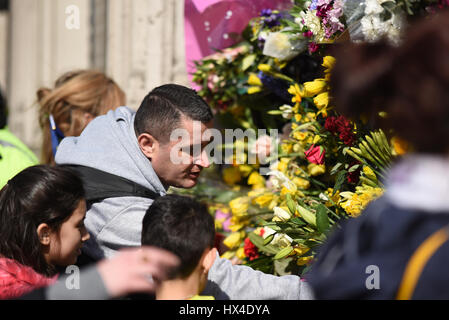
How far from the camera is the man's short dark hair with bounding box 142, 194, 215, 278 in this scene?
1.55 metres

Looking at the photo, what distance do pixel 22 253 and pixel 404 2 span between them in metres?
1.24

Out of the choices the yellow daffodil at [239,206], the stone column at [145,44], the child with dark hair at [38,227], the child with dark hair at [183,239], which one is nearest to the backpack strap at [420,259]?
the child with dark hair at [183,239]

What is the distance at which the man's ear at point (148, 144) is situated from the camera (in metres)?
2.19

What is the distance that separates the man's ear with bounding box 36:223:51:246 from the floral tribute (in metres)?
0.68

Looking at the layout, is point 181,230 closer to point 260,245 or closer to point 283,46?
point 260,245

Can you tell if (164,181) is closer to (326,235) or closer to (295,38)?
(326,235)

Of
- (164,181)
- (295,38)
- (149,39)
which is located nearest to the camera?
(164,181)

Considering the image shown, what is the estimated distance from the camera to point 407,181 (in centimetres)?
107

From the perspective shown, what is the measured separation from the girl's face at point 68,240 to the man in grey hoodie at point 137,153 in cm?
14

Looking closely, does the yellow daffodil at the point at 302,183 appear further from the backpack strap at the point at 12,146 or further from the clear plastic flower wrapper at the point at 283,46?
the backpack strap at the point at 12,146

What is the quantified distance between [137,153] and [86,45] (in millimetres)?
2517

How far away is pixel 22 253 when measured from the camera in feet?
5.99

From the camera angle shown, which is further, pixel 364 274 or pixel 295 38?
pixel 295 38

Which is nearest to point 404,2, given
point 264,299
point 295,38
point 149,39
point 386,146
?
point 386,146
